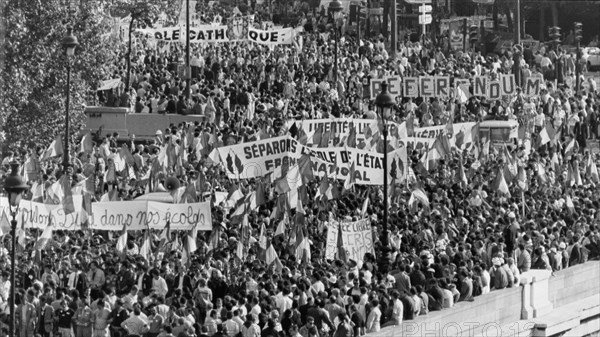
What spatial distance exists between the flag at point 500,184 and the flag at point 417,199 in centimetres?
291

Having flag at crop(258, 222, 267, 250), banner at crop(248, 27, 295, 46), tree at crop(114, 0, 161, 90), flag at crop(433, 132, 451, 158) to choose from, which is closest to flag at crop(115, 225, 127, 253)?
flag at crop(258, 222, 267, 250)

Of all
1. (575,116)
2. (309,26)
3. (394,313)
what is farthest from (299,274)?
(309,26)

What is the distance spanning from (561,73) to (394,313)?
107 ft

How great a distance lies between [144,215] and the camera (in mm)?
38469

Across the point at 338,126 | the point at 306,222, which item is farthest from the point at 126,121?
the point at 306,222

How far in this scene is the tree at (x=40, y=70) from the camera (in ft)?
166

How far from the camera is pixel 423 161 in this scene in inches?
1844

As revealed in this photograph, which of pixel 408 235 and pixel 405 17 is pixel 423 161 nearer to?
pixel 408 235

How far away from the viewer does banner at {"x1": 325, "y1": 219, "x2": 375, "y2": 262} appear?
37.6 metres

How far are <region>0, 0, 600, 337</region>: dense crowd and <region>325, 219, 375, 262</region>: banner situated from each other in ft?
0.66

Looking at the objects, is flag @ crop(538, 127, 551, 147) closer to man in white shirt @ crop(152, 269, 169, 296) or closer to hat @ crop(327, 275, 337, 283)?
hat @ crop(327, 275, 337, 283)

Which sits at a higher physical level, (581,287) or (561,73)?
(561,73)

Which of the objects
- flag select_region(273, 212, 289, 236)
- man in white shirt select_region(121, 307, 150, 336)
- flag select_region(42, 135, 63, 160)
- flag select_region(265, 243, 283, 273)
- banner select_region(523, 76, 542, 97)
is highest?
banner select_region(523, 76, 542, 97)

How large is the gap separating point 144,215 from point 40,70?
567 inches
